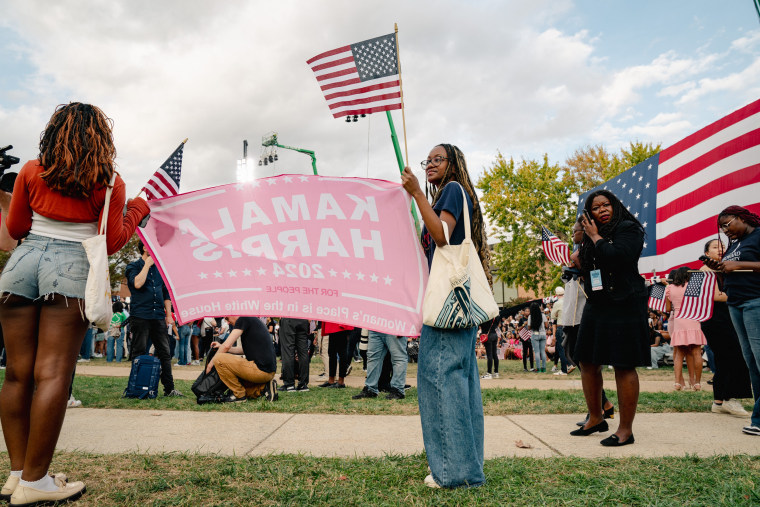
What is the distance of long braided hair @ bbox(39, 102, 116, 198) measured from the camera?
2.60 meters

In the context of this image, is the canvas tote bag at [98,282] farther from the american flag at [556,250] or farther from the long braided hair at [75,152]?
the american flag at [556,250]

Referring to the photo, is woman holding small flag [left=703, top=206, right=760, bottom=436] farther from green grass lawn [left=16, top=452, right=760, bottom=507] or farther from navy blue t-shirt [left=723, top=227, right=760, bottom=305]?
green grass lawn [left=16, top=452, right=760, bottom=507]

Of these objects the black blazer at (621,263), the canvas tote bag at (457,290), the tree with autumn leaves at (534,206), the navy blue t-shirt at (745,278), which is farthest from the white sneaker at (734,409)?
the tree with autumn leaves at (534,206)

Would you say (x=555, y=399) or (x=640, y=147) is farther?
(x=640, y=147)

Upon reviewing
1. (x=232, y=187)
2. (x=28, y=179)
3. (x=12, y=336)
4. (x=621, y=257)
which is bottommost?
(x=12, y=336)

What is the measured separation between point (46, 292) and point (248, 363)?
4078 mm

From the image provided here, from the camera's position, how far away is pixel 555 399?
6.43 m

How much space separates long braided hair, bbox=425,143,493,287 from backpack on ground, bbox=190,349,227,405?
174 inches

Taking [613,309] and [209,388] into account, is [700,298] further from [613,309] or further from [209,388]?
[209,388]

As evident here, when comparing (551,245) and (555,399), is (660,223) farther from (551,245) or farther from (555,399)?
(555,399)

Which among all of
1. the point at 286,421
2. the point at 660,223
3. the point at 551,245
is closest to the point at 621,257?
the point at 551,245

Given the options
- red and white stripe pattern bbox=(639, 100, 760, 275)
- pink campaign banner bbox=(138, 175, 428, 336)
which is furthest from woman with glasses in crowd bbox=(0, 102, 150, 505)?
red and white stripe pattern bbox=(639, 100, 760, 275)

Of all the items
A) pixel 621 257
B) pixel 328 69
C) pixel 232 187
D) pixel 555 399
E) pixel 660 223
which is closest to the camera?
pixel 232 187

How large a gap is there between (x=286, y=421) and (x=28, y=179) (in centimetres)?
324
